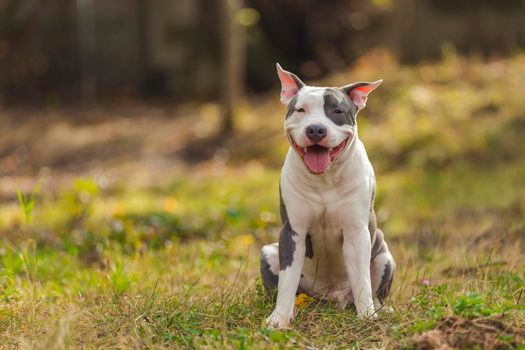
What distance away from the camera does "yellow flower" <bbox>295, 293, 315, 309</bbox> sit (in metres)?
4.44

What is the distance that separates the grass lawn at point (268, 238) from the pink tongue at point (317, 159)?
0.77 metres

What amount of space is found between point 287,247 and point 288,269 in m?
0.11

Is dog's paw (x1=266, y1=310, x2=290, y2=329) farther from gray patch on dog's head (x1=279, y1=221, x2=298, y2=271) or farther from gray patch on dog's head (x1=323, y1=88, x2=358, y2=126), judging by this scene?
gray patch on dog's head (x1=323, y1=88, x2=358, y2=126)

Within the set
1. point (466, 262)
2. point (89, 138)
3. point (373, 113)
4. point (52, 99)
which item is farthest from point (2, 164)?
point (466, 262)

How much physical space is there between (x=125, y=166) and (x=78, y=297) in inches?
240

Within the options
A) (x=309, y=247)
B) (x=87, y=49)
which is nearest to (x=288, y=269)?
(x=309, y=247)

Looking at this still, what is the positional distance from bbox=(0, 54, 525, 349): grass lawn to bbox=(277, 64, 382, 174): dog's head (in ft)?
2.72

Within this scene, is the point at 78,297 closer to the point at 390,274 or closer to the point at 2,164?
the point at 390,274

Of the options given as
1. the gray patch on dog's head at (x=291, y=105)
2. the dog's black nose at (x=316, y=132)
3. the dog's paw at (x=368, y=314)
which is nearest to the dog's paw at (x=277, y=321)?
the dog's paw at (x=368, y=314)

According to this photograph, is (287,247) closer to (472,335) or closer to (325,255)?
(325,255)

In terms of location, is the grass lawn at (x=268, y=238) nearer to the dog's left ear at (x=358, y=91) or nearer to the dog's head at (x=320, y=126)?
the dog's head at (x=320, y=126)

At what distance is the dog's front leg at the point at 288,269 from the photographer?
414 centimetres

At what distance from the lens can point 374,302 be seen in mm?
4488

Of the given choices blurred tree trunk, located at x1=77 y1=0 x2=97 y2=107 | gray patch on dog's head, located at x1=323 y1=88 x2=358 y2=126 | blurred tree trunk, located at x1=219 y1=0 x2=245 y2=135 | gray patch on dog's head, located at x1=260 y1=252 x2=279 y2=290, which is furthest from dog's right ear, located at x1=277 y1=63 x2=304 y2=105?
blurred tree trunk, located at x1=77 y1=0 x2=97 y2=107
